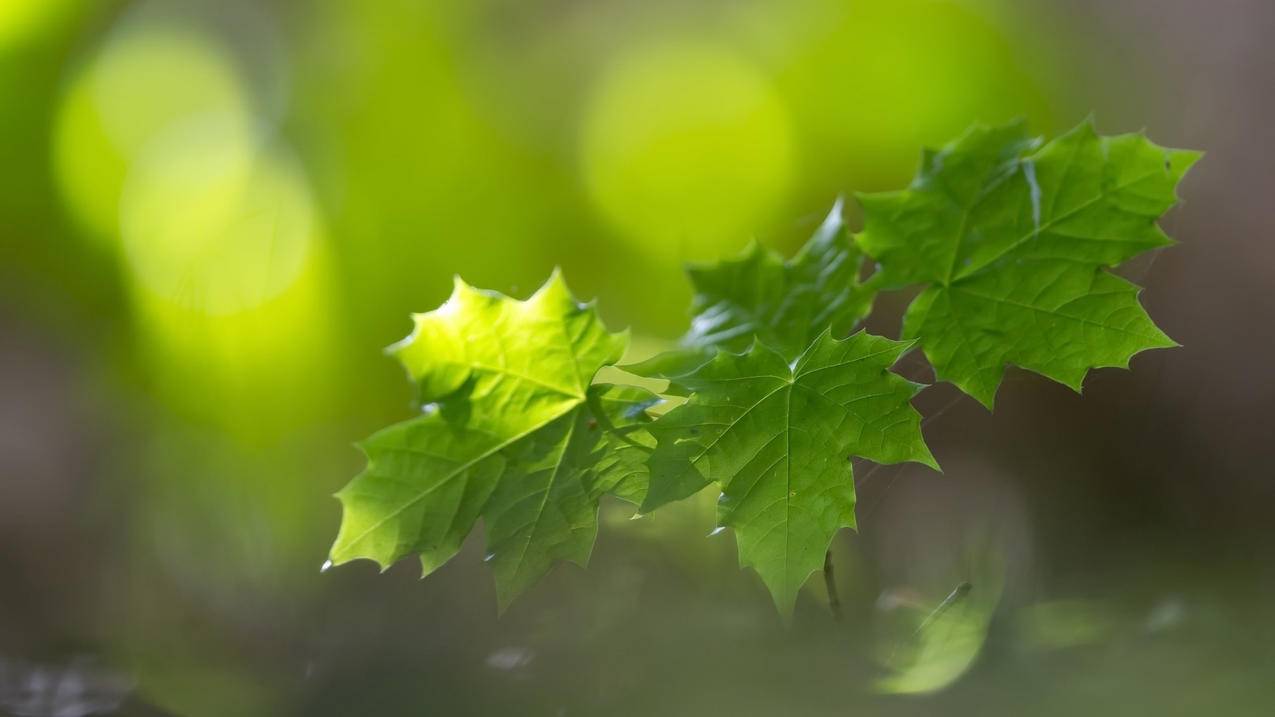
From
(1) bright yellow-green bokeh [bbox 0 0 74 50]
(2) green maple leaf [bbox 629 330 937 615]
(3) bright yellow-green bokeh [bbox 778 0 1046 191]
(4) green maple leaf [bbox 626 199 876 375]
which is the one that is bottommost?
(2) green maple leaf [bbox 629 330 937 615]

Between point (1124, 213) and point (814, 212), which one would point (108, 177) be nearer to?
point (814, 212)

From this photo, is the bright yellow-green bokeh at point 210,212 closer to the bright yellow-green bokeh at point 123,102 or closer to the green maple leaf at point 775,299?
the bright yellow-green bokeh at point 123,102

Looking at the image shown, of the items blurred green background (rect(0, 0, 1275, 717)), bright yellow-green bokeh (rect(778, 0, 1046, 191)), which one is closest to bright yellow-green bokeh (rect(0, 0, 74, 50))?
blurred green background (rect(0, 0, 1275, 717))

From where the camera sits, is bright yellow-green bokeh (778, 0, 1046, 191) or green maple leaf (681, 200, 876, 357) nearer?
green maple leaf (681, 200, 876, 357)

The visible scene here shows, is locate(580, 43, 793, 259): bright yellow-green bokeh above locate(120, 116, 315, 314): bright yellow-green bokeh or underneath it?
underneath

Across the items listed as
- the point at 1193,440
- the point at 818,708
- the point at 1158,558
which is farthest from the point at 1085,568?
the point at 818,708

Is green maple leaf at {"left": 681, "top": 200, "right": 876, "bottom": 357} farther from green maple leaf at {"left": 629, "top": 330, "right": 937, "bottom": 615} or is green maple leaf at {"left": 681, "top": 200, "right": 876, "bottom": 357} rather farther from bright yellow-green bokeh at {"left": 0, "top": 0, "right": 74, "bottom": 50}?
bright yellow-green bokeh at {"left": 0, "top": 0, "right": 74, "bottom": 50}

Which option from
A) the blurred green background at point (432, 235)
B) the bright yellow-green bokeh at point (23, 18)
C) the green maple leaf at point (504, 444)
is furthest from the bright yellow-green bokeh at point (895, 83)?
the bright yellow-green bokeh at point (23, 18)

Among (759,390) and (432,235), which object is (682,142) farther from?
(759,390)
